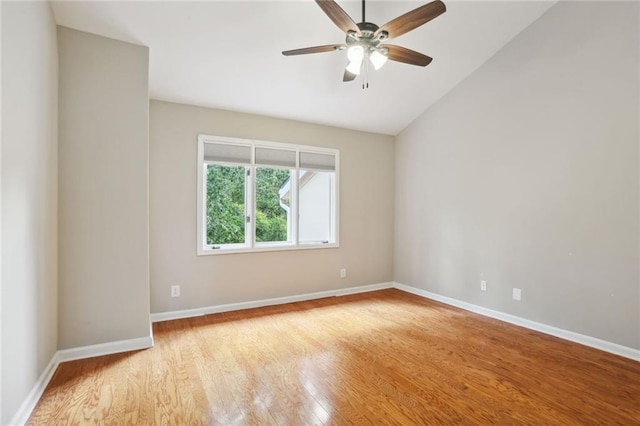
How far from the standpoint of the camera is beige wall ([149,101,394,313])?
11.9 ft

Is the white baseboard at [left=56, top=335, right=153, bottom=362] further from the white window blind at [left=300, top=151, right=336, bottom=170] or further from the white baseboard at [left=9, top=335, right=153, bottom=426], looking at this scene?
the white window blind at [left=300, top=151, right=336, bottom=170]

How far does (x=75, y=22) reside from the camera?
256 centimetres

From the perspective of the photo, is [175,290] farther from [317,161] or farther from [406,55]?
[406,55]

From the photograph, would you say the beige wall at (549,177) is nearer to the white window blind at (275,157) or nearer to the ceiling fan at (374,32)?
the ceiling fan at (374,32)

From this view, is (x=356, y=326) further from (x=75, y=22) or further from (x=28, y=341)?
(x=75, y=22)

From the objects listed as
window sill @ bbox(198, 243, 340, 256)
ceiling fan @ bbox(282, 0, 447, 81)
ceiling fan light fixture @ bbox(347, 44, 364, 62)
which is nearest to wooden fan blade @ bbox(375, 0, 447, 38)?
ceiling fan @ bbox(282, 0, 447, 81)

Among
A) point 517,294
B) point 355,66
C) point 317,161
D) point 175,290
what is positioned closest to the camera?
point 355,66

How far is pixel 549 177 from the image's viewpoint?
129 inches

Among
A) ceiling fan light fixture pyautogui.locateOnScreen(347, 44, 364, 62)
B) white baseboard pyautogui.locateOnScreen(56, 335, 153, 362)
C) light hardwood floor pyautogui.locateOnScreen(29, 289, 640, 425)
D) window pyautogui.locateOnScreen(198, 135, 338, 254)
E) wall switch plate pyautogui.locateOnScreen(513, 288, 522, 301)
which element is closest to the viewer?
light hardwood floor pyautogui.locateOnScreen(29, 289, 640, 425)

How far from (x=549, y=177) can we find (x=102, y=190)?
4.22 meters

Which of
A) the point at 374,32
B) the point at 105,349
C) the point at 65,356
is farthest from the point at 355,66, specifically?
the point at 65,356

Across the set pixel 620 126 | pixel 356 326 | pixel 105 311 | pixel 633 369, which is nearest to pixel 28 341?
pixel 105 311

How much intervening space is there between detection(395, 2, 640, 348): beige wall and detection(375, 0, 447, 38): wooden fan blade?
1.92m

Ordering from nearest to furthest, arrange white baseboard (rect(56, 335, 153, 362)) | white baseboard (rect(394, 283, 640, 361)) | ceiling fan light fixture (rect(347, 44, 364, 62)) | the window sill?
ceiling fan light fixture (rect(347, 44, 364, 62)), white baseboard (rect(56, 335, 153, 362)), white baseboard (rect(394, 283, 640, 361)), the window sill
